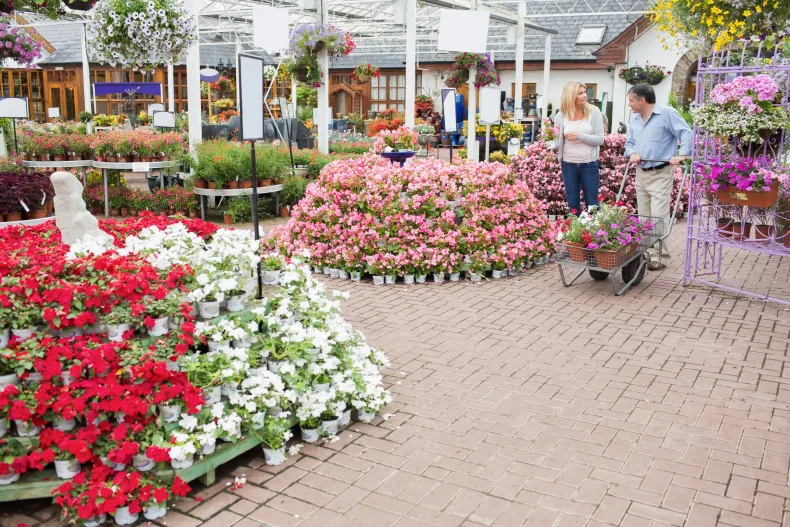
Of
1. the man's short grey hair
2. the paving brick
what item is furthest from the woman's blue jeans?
the paving brick

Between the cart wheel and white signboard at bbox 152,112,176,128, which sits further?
white signboard at bbox 152,112,176,128

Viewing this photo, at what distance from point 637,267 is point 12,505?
5501 millimetres

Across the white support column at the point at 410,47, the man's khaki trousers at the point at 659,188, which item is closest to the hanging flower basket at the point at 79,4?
the man's khaki trousers at the point at 659,188

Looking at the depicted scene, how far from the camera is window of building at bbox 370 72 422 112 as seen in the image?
1224 inches

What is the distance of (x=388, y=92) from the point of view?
3133 centimetres

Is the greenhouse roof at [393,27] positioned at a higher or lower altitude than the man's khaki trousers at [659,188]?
higher

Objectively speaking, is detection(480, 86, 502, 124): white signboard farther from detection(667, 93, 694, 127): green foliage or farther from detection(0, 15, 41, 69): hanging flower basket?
detection(0, 15, 41, 69): hanging flower basket

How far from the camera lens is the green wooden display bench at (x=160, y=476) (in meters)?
3.12

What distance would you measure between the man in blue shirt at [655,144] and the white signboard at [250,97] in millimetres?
4081

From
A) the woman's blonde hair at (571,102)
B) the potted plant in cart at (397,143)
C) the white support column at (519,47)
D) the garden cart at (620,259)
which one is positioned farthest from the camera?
the white support column at (519,47)

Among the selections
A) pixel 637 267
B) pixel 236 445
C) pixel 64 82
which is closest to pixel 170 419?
pixel 236 445

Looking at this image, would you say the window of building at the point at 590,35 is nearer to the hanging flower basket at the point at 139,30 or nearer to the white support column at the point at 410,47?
the white support column at the point at 410,47

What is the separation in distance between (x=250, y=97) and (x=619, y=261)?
3.74 metres

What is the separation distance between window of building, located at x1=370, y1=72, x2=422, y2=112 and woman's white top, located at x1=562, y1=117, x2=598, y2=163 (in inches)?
916
